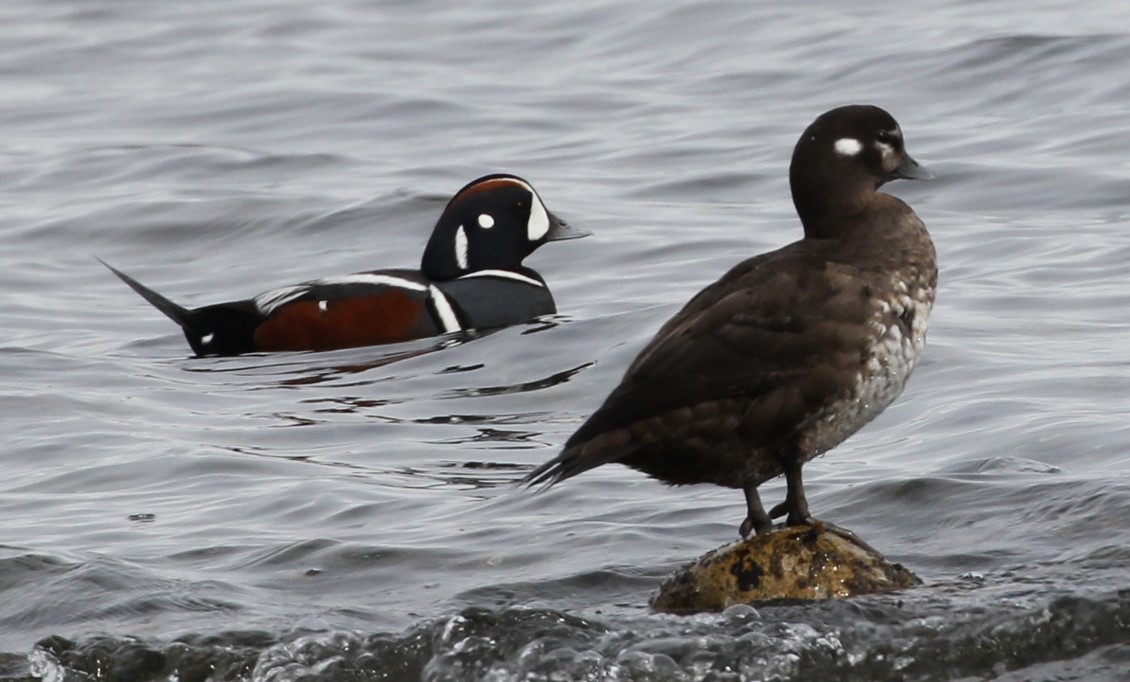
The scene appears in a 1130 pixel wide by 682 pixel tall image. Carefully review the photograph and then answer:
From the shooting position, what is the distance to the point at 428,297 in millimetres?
11023

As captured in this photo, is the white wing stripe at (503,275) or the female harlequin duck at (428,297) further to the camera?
the white wing stripe at (503,275)

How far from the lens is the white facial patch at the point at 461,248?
1158 centimetres

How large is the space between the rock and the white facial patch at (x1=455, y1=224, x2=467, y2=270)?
5.99 m

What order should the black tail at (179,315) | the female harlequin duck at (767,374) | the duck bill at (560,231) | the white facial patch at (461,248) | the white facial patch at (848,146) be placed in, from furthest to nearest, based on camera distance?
the duck bill at (560,231) → the white facial patch at (461,248) → the black tail at (179,315) → the white facial patch at (848,146) → the female harlequin duck at (767,374)

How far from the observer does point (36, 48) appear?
2072cm

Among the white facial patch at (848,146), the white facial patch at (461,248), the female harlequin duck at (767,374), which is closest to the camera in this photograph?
the female harlequin duck at (767,374)

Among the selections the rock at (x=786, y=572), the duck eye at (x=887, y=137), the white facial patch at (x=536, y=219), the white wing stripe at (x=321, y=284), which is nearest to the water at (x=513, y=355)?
the rock at (x=786, y=572)

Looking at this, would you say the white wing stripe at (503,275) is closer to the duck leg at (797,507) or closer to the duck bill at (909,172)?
the duck bill at (909,172)

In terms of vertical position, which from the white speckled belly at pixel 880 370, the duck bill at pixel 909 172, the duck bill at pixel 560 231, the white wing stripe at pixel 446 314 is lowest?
the white wing stripe at pixel 446 314

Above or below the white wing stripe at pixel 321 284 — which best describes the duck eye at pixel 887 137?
above

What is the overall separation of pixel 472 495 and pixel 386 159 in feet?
27.4

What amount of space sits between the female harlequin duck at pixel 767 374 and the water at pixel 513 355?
1.40 ft

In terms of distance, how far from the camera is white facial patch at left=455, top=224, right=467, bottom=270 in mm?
11578

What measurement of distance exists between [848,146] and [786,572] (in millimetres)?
1330
